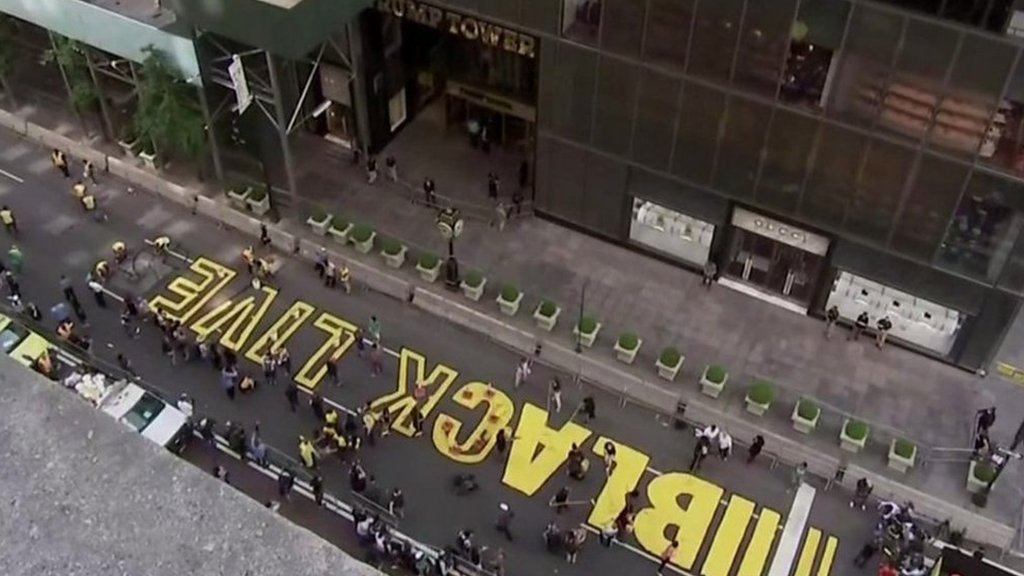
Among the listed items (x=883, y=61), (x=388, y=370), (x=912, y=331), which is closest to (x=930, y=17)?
(x=883, y=61)

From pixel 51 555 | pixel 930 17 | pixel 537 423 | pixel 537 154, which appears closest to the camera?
pixel 51 555

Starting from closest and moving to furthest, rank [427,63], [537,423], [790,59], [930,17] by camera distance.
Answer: [930,17] → [790,59] → [537,423] → [427,63]

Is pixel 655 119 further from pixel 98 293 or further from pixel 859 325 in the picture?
pixel 98 293

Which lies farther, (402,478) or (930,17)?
(402,478)

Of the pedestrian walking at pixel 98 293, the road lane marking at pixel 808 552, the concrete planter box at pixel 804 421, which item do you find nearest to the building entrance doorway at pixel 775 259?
the concrete planter box at pixel 804 421

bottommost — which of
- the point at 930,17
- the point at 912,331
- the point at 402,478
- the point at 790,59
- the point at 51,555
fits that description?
the point at 402,478

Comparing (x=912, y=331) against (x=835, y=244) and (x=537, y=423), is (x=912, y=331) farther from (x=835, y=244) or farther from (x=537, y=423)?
(x=537, y=423)
